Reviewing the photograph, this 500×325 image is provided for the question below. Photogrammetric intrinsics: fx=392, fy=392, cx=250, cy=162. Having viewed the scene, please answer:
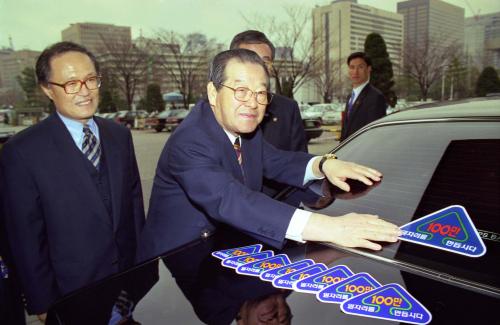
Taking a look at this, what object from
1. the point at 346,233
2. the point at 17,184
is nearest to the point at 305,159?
the point at 346,233

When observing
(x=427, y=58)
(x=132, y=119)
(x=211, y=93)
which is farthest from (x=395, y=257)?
(x=427, y=58)

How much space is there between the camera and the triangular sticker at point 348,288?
107 cm

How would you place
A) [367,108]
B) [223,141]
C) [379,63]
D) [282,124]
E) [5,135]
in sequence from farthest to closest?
1. [379,63]
2. [5,135]
3. [367,108]
4. [282,124]
5. [223,141]

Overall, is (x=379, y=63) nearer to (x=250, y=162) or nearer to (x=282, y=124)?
(x=282, y=124)

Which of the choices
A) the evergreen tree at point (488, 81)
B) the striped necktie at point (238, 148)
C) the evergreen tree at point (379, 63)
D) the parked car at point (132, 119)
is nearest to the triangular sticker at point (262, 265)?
the striped necktie at point (238, 148)

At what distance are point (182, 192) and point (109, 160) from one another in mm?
513

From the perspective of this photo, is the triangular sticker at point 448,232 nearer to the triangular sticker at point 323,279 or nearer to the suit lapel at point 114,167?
the triangular sticker at point 323,279

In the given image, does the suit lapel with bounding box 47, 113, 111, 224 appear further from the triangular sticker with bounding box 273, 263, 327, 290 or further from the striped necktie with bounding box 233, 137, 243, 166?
the triangular sticker with bounding box 273, 263, 327, 290

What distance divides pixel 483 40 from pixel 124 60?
107ft

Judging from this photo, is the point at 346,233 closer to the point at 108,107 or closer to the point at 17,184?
the point at 17,184

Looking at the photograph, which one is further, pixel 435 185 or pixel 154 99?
pixel 154 99

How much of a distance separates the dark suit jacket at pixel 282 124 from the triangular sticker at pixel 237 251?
182 centimetres

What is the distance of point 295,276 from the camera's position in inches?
47.8

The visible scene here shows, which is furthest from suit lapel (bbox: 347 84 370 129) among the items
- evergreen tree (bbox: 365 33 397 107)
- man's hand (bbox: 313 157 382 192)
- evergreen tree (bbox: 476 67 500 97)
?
evergreen tree (bbox: 476 67 500 97)
